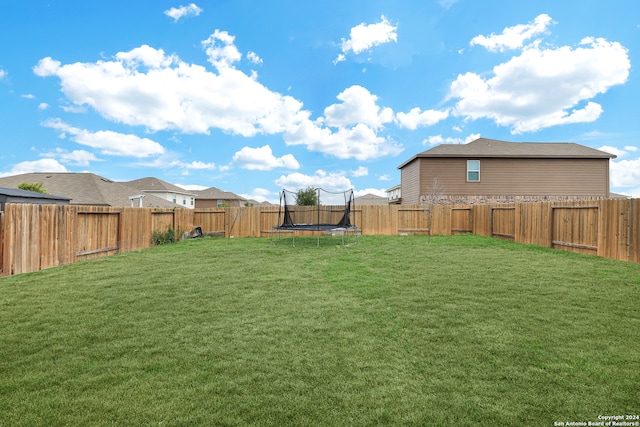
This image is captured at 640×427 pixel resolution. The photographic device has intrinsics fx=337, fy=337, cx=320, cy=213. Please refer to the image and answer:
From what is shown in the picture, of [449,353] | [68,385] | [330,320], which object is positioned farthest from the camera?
[330,320]

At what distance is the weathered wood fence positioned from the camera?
19.8 feet

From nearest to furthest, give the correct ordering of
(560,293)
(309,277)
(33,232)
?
(560,293) → (309,277) → (33,232)

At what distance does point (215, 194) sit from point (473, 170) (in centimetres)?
2969

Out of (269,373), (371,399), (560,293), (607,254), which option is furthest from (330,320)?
(607,254)

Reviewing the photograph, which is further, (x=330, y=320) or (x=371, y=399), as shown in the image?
(x=330, y=320)

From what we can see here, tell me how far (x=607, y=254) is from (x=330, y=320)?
282 inches

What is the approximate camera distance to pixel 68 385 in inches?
84.2

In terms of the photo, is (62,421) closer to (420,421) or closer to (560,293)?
(420,421)

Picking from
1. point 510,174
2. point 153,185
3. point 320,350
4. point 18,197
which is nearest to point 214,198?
point 153,185

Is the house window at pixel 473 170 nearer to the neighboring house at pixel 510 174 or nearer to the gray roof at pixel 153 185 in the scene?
the neighboring house at pixel 510 174

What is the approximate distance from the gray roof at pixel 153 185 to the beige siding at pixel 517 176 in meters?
24.7

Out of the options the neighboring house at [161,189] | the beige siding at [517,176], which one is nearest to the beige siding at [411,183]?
the beige siding at [517,176]

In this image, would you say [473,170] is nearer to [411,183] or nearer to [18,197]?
[411,183]

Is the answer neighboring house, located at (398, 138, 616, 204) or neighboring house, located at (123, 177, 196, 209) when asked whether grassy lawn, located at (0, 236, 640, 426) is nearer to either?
neighboring house, located at (398, 138, 616, 204)
